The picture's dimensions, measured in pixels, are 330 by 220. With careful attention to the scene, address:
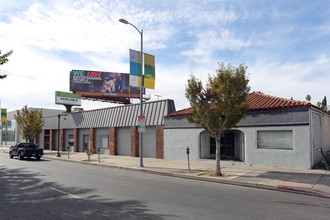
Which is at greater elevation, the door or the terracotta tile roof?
the terracotta tile roof

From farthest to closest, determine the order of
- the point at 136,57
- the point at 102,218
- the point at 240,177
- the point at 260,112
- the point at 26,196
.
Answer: the point at 136,57, the point at 260,112, the point at 240,177, the point at 26,196, the point at 102,218

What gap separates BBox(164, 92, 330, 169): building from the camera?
14227 mm

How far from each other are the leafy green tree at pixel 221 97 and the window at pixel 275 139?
3966mm

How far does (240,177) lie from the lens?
38.8 ft

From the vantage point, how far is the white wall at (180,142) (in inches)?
750

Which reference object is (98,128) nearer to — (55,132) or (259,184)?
(55,132)

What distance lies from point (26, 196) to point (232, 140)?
13.2 meters

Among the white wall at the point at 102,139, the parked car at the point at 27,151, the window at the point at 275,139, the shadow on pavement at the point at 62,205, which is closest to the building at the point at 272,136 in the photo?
the window at the point at 275,139

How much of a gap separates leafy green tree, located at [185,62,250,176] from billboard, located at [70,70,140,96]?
106ft

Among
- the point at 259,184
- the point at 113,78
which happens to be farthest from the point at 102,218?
the point at 113,78

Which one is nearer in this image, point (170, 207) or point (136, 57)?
point (170, 207)

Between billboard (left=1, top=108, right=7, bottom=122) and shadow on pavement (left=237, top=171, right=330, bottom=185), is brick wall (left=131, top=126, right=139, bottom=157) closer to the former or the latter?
shadow on pavement (left=237, top=171, right=330, bottom=185)

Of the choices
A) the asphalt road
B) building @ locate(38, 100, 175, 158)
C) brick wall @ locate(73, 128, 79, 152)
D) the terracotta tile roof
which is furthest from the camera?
brick wall @ locate(73, 128, 79, 152)

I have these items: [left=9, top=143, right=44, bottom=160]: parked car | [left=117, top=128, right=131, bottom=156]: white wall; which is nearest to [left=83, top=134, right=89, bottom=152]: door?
[left=117, top=128, right=131, bottom=156]: white wall
